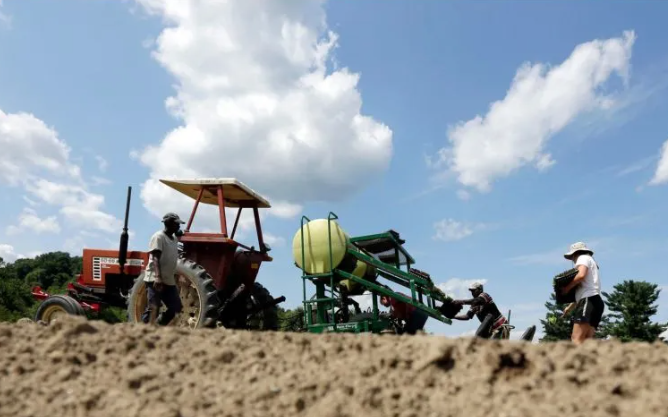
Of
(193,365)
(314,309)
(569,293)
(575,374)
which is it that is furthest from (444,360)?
(314,309)

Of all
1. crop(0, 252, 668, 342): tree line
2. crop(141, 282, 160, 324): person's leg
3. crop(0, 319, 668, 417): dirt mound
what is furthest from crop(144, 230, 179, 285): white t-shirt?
crop(0, 252, 668, 342): tree line

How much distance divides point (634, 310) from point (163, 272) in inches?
1258

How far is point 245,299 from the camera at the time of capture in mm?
8039

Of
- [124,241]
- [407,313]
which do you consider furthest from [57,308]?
[407,313]

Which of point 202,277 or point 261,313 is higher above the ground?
point 202,277

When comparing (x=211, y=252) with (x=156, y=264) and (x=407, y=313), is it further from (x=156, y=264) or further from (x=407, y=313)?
(x=407, y=313)

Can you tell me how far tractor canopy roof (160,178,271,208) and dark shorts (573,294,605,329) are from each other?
487cm

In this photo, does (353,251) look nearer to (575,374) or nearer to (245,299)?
(245,299)

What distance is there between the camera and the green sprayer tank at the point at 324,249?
835 cm

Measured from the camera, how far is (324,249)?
8367 mm

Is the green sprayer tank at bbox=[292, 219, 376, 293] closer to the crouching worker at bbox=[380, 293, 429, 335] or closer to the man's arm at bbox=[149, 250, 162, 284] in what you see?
the crouching worker at bbox=[380, 293, 429, 335]

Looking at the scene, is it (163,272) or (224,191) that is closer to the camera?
(163,272)

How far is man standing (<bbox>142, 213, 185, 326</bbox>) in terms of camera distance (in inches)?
231

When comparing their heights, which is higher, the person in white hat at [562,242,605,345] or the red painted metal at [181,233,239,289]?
the red painted metal at [181,233,239,289]
